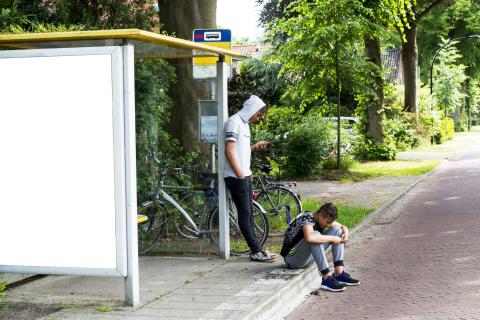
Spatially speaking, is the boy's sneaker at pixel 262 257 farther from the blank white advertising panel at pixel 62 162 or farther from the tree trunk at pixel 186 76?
the tree trunk at pixel 186 76

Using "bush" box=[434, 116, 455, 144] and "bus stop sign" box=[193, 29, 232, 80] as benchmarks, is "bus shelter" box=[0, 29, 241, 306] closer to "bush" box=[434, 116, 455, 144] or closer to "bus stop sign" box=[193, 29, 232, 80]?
"bus stop sign" box=[193, 29, 232, 80]

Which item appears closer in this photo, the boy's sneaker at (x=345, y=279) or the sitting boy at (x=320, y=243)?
the sitting boy at (x=320, y=243)

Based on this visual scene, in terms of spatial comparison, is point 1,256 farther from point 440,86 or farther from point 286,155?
point 440,86

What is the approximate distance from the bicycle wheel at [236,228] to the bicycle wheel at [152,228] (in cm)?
61

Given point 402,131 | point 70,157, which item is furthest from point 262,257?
point 402,131

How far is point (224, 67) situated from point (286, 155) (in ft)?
43.2

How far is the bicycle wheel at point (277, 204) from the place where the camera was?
1074 cm

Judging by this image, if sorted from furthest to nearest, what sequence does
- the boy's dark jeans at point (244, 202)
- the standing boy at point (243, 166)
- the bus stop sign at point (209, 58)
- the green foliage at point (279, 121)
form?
the green foliage at point (279, 121), the bus stop sign at point (209, 58), the boy's dark jeans at point (244, 202), the standing boy at point (243, 166)

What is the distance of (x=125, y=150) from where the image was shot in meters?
6.64

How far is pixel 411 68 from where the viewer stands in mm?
37125

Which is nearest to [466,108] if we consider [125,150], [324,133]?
[324,133]

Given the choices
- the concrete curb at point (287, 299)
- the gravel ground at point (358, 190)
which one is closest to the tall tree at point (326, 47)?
the gravel ground at point (358, 190)

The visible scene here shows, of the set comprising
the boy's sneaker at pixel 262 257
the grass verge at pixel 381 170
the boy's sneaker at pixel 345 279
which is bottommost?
the boy's sneaker at pixel 345 279

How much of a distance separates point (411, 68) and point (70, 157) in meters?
32.2
